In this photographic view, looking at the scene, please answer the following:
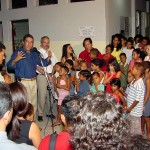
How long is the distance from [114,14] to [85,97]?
5.47 metres

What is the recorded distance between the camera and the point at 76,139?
1182 millimetres

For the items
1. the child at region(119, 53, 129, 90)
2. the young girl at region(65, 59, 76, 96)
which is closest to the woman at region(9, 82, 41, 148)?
the young girl at region(65, 59, 76, 96)

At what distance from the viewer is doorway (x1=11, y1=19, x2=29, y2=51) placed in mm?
7285

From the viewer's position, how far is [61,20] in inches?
254

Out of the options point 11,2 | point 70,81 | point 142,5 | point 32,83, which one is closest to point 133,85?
point 70,81

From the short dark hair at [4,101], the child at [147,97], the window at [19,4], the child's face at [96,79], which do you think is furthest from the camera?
the window at [19,4]

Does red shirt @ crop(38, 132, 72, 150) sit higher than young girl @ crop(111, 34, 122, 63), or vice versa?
young girl @ crop(111, 34, 122, 63)

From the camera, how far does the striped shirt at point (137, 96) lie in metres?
3.38

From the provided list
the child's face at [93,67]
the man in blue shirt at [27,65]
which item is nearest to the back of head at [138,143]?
the child's face at [93,67]

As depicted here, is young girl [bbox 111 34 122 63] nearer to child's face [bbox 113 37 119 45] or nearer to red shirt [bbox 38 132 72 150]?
child's face [bbox 113 37 119 45]

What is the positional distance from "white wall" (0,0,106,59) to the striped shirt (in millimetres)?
2641

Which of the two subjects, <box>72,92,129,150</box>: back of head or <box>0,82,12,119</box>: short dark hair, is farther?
<box>0,82,12,119</box>: short dark hair

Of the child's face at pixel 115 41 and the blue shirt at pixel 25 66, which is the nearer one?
the blue shirt at pixel 25 66

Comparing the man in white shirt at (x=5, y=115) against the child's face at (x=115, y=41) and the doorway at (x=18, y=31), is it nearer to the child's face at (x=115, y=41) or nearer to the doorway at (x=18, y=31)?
the child's face at (x=115, y=41)
